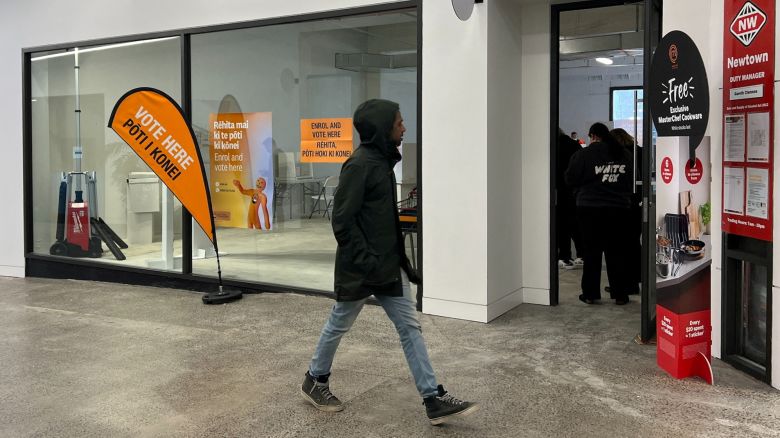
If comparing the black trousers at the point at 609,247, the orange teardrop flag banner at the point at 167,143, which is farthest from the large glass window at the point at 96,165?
the black trousers at the point at 609,247

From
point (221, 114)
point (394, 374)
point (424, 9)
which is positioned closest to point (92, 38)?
point (221, 114)

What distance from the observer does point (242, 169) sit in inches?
280

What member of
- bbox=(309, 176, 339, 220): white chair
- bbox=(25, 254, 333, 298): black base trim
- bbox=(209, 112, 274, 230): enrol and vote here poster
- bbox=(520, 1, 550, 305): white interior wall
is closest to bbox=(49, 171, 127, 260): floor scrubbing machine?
bbox=(25, 254, 333, 298): black base trim

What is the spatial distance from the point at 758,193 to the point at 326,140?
12.0ft

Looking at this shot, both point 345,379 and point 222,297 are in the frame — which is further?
point 222,297

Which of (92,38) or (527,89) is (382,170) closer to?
(527,89)

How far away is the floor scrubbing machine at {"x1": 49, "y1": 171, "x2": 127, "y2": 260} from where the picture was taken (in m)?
8.25

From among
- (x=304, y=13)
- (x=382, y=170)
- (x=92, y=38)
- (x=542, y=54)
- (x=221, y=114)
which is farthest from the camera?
(x=92, y=38)

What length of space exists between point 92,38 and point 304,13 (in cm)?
281

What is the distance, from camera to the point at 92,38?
7.97 m

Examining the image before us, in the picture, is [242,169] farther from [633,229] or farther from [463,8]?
[633,229]

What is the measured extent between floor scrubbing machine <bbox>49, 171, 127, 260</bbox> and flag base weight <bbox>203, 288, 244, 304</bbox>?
6.65 feet

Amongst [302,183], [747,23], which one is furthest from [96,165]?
[747,23]

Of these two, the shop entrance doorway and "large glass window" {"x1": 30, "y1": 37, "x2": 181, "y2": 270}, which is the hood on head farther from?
"large glass window" {"x1": 30, "y1": 37, "x2": 181, "y2": 270}
